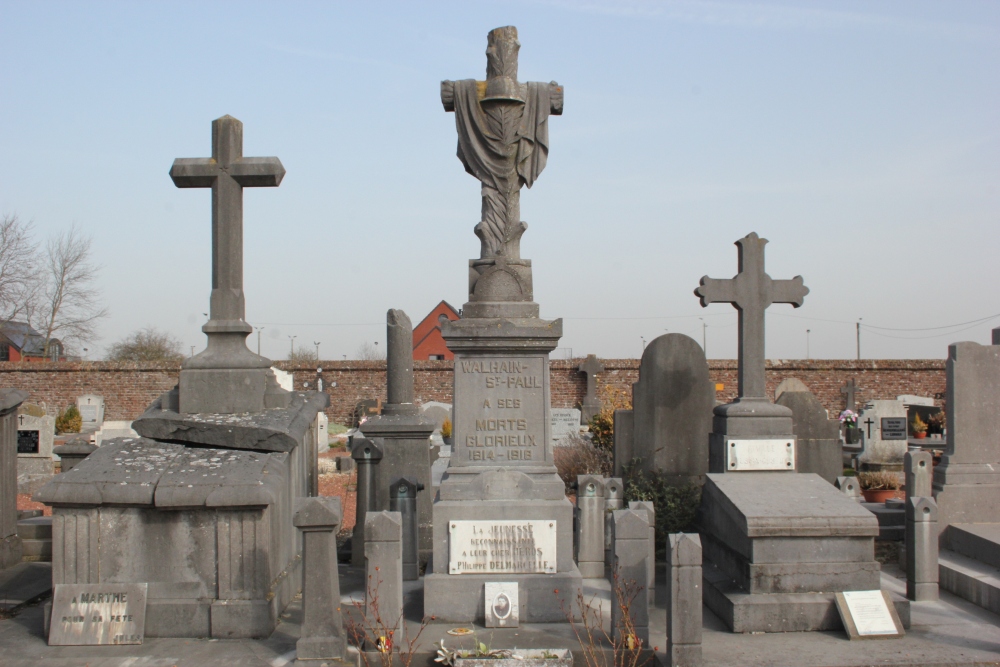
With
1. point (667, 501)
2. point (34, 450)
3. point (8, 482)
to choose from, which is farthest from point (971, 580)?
point (34, 450)

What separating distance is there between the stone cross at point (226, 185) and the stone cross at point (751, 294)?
4008mm

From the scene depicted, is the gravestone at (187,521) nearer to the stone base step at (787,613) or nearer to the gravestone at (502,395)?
the gravestone at (502,395)

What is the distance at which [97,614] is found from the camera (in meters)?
5.15

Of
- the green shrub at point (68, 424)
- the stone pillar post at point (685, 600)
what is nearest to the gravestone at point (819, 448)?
the stone pillar post at point (685, 600)

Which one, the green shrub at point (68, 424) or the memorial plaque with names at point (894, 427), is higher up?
the memorial plaque with names at point (894, 427)

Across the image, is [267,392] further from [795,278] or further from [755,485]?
[795,278]

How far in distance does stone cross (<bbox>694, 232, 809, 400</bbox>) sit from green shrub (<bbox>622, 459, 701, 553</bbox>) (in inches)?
56.9

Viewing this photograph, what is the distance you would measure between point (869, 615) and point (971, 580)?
1.57 meters

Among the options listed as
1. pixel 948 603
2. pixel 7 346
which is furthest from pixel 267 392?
pixel 7 346

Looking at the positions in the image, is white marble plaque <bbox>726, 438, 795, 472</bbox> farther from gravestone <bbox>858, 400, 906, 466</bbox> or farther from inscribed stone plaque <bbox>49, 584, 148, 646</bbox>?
gravestone <bbox>858, 400, 906, 466</bbox>

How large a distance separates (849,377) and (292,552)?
70.5 ft

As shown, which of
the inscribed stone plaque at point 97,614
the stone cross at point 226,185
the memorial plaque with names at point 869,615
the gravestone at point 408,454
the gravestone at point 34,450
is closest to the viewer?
the inscribed stone plaque at point 97,614

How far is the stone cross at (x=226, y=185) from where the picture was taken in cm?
638

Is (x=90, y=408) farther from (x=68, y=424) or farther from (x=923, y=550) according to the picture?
(x=923, y=550)
